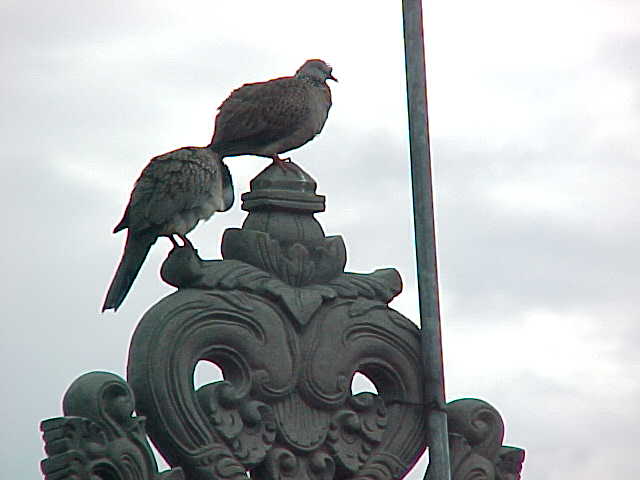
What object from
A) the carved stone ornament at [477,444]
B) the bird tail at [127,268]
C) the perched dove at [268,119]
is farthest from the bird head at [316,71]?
the carved stone ornament at [477,444]

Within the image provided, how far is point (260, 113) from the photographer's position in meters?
10.9

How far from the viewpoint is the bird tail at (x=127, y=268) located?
1032 centimetres

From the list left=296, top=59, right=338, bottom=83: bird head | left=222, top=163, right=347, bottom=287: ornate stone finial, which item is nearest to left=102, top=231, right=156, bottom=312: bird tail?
left=222, top=163, right=347, bottom=287: ornate stone finial

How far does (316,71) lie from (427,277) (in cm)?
141

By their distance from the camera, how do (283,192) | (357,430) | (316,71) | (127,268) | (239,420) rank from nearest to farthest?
1. (239,420)
2. (127,268)
3. (357,430)
4. (283,192)
5. (316,71)

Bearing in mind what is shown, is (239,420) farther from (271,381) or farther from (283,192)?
(283,192)

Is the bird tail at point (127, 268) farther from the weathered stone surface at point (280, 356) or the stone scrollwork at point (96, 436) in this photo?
the stone scrollwork at point (96, 436)

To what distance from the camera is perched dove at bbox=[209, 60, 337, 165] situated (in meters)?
10.9

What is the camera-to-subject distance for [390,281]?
36.2 feet

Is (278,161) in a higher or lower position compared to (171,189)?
higher

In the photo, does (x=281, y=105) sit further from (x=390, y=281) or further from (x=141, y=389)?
(x=141, y=389)

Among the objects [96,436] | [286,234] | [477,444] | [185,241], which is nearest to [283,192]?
[286,234]

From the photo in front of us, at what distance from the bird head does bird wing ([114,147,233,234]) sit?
978mm

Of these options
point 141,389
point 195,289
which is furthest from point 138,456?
point 195,289
